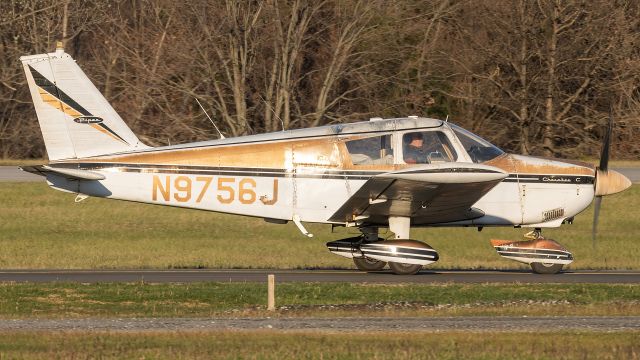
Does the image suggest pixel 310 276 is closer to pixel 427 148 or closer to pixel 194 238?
pixel 427 148

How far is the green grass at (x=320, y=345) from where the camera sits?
1231 cm

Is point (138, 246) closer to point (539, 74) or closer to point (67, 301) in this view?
point (67, 301)

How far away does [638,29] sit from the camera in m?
41.8

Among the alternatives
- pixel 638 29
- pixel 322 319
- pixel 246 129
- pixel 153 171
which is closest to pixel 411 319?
pixel 322 319

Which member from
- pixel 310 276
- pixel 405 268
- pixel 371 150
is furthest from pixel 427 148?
pixel 310 276

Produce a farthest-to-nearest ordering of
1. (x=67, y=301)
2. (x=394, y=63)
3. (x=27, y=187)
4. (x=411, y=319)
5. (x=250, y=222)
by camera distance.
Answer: (x=394, y=63) → (x=27, y=187) → (x=250, y=222) → (x=67, y=301) → (x=411, y=319)

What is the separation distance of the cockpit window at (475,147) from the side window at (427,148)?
31 cm

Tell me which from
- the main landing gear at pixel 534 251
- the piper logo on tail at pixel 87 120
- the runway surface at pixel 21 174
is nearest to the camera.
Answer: the main landing gear at pixel 534 251

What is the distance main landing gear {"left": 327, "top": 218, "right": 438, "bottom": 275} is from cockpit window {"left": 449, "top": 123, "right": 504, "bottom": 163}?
165 centimetres

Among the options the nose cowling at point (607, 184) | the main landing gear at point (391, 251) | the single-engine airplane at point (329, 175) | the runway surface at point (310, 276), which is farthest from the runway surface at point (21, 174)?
the main landing gear at point (391, 251)

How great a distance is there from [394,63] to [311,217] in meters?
20.0

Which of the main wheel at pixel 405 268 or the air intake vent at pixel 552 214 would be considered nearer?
the main wheel at pixel 405 268

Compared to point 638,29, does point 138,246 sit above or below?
below

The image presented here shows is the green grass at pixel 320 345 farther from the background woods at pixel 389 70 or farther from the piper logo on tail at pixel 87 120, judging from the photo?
the background woods at pixel 389 70
